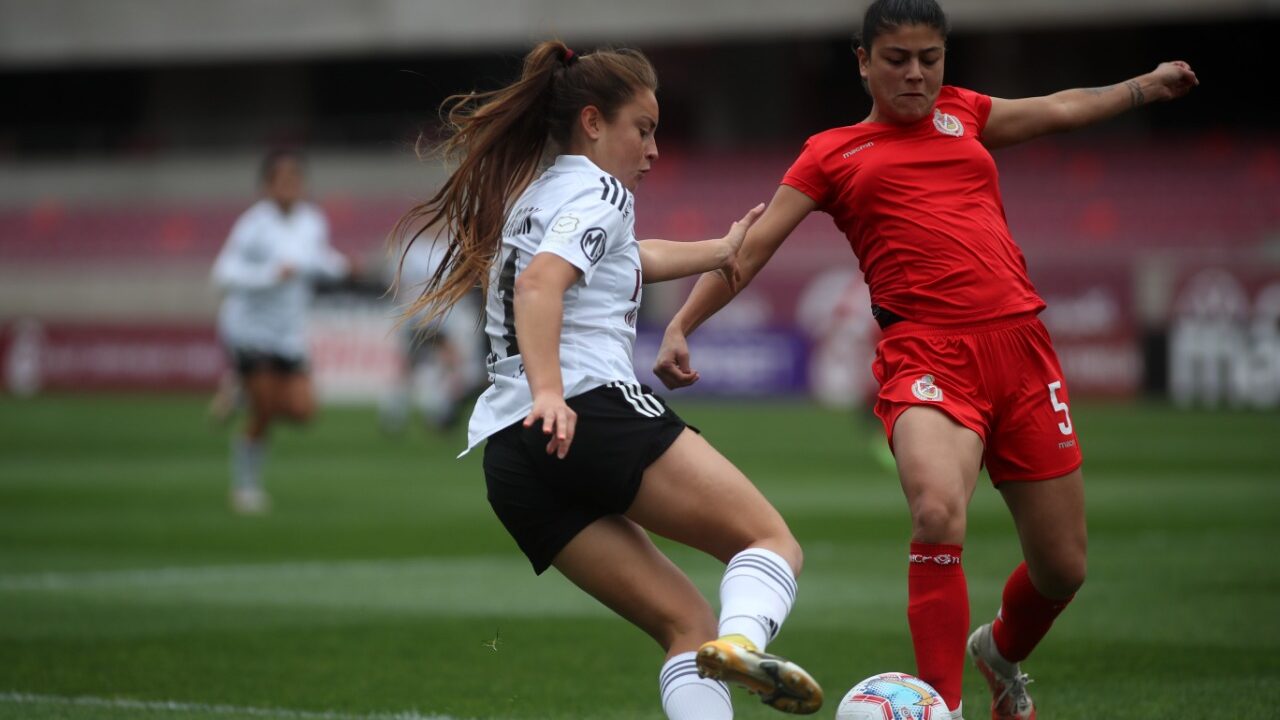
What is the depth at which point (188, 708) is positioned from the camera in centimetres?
628

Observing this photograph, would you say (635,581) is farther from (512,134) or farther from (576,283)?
(512,134)

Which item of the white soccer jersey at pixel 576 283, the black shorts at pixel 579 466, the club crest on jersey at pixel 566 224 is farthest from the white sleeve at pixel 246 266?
the club crest on jersey at pixel 566 224

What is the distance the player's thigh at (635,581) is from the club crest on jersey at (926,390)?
3.26ft

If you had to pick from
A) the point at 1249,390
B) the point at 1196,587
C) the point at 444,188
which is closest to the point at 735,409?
the point at 1249,390

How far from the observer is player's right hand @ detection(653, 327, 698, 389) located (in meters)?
5.26

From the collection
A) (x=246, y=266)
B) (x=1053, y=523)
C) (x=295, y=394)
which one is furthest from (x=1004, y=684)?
(x=246, y=266)

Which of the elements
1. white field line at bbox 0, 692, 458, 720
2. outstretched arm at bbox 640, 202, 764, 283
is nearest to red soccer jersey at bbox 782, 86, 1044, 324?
outstretched arm at bbox 640, 202, 764, 283

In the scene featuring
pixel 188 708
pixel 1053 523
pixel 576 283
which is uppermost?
pixel 576 283

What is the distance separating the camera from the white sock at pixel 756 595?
4.46 metres

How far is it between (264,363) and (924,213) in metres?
9.67

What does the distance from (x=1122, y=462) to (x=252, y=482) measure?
8.44m

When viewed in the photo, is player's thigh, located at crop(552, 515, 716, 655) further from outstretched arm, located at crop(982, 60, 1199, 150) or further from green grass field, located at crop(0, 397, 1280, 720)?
outstretched arm, located at crop(982, 60, 1199, 150)

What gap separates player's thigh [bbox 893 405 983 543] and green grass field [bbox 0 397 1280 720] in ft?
4.51

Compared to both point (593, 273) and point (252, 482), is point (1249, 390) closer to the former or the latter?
point (252, 482)
